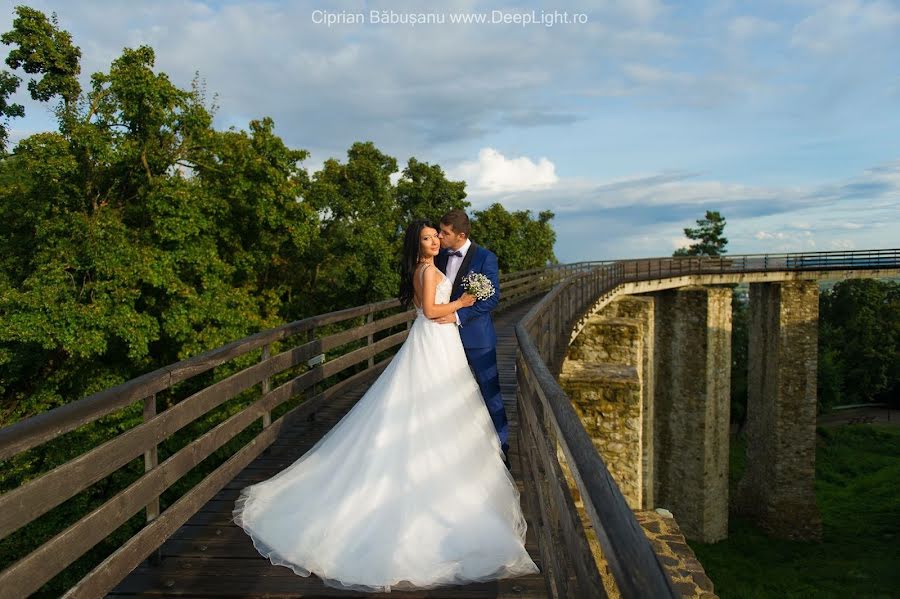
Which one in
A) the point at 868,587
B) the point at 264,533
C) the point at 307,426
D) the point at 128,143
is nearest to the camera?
the point at 264,533

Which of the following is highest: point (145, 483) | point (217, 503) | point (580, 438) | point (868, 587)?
point (580, 438)

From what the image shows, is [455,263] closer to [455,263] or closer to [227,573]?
[455,263]

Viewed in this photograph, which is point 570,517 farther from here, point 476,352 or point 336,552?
point 476,352

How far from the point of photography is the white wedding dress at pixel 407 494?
3268 mm

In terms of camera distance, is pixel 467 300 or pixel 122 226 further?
pixel 122 226

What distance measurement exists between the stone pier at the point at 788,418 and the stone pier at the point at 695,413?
2116mm

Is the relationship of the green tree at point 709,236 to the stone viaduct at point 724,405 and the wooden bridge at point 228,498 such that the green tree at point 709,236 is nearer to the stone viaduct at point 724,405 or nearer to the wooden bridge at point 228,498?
the stone viaduct at point 724,405

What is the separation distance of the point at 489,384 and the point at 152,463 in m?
2.30

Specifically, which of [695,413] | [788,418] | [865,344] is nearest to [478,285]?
[695,413]

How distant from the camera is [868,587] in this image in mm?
21797

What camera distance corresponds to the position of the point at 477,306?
464 cm

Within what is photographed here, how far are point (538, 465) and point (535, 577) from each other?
0.56 metres

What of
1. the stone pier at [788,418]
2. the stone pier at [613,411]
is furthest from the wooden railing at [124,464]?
the stone pier at [788,418]

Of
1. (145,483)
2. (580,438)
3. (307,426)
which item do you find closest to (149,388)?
(145,483)
